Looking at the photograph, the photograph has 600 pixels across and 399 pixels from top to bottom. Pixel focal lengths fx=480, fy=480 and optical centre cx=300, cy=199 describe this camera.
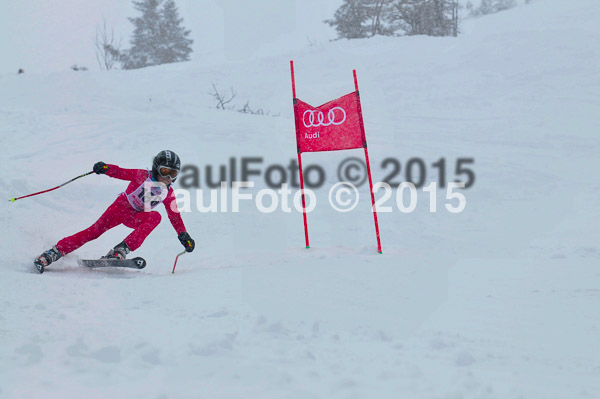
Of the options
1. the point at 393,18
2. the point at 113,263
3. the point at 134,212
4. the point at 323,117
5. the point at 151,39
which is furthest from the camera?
the point at 151,39

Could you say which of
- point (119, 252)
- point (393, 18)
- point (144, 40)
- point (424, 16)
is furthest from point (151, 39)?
point (119, 252)

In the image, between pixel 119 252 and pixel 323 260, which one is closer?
pixel 119 252

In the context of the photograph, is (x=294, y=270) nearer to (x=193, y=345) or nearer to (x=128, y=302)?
(x=128, y=302)

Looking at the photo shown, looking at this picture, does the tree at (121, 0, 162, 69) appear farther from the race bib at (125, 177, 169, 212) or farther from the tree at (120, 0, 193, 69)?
the race bib at (125, 177, 169, 212)

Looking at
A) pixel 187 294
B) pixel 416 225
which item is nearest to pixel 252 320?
pixel 187 294

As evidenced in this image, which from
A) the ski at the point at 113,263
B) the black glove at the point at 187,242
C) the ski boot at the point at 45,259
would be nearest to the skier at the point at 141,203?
the black glove at the point at 187,242

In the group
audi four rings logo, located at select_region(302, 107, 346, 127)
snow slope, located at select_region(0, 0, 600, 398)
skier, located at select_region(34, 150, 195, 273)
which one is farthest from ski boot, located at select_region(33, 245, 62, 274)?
audi four rings logo, located at select_region(302, 107, 346, 127)

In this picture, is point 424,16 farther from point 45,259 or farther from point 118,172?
point 45,259

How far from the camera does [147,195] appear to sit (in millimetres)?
5594

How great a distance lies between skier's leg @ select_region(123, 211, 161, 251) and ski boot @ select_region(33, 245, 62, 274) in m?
0.72

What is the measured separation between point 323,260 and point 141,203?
2.23 m

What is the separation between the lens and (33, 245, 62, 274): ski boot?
475 centimetres

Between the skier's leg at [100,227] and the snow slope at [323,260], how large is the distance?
0.33 m

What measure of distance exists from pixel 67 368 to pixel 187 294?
1671 mm
